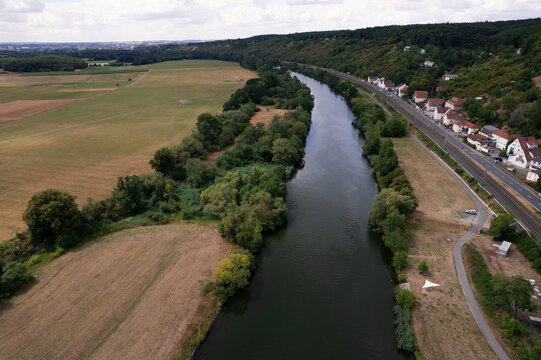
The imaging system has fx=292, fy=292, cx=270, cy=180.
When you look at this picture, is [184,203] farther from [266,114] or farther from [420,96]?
[420,96]

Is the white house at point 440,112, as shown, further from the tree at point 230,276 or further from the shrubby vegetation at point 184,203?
the tree at point 230,276

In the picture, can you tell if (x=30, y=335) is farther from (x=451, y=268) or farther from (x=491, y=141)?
(x=491, y=141)

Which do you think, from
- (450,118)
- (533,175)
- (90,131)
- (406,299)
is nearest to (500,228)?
(406,299)

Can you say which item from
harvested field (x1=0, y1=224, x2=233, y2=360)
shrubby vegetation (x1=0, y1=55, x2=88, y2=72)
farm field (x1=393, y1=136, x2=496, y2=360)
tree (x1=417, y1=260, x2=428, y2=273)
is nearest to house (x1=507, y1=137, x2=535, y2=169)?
farm field (x1=393, y1=136, x2=496, y2=360)

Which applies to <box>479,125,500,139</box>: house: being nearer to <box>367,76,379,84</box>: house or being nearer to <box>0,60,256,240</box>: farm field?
<box>0,60,256,240</box>: farm field

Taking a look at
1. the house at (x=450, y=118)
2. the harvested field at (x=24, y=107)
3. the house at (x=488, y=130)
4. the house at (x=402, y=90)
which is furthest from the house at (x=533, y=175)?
the harvested field at (x=24, y=107)

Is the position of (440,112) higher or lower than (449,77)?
lower
